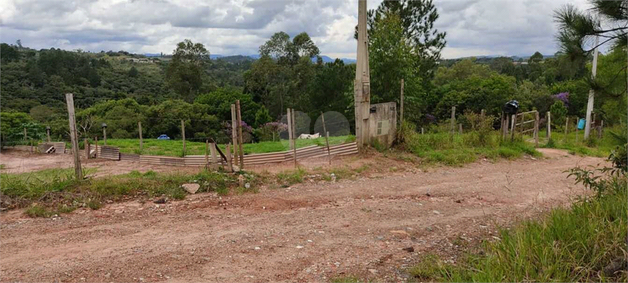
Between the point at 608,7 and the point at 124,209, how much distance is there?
6293mm

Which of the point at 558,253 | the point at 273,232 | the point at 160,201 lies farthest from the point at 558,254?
the point at 160,201

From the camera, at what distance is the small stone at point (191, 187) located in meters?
6.56

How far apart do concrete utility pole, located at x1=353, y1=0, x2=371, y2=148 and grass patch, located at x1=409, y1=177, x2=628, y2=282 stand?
6.03 meters

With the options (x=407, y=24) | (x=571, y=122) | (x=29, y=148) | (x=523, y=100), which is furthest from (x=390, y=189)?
(x=523, y=100)

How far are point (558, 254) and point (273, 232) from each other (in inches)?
116

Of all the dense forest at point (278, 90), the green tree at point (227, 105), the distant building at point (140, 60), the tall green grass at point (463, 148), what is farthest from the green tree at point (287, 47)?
the distant building at point (140, 60)

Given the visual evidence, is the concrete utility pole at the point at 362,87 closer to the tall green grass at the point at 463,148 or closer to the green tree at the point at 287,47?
the tall green grass at the point at 463,148

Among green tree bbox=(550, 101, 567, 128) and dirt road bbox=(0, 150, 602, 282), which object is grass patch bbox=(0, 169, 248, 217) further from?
green tree bbox=(550, 101, 567, 128)

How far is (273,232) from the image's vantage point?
4941 mm

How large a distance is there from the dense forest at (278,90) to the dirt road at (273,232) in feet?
34.1

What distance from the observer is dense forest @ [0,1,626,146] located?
17125 millimetres

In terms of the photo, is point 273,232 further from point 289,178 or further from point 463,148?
point 463,148

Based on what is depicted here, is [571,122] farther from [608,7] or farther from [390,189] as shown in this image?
[608,7]

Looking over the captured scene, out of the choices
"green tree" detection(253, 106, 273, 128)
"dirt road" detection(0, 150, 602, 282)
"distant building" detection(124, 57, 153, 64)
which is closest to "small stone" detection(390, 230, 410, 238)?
"dirt road" detection(0, 150, 602, 282)
